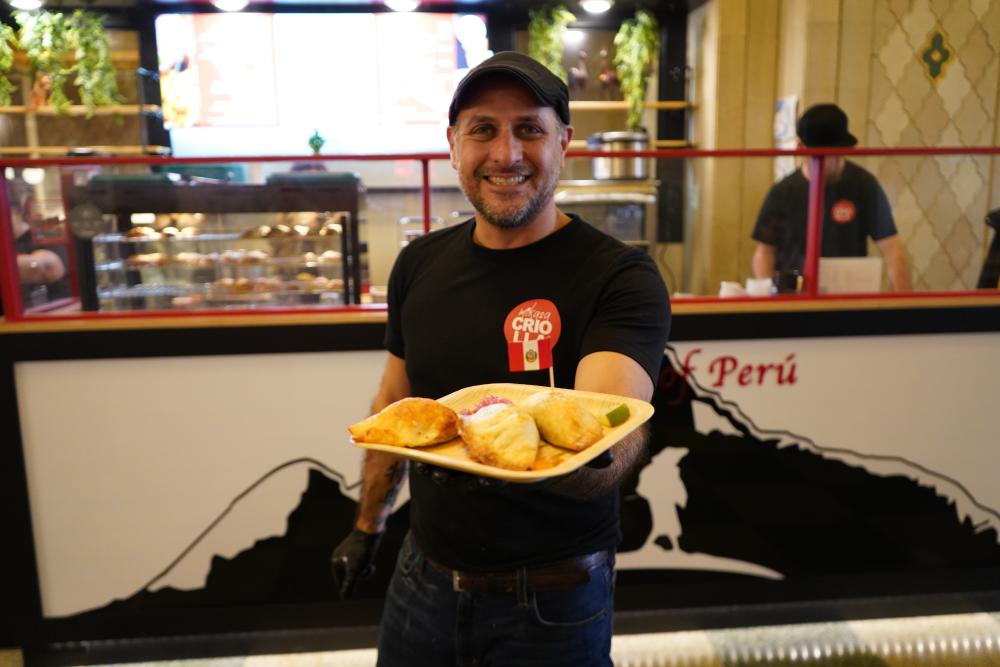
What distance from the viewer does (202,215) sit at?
9.49 ft

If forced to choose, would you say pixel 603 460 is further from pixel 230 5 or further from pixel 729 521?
pixel 230 5

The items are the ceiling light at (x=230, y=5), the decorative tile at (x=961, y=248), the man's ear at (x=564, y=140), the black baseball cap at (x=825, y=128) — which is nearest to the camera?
the man's ear at (x=564, y=140)

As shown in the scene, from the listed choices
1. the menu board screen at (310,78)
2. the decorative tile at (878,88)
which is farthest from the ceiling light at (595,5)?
the decorative tile at (878,88)

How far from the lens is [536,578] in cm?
140

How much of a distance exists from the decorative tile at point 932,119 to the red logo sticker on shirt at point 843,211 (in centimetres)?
272

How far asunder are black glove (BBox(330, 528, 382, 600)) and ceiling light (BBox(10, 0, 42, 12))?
5.62 metres

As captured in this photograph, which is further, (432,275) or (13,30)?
(13,30)

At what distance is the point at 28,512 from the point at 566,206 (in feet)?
9.26

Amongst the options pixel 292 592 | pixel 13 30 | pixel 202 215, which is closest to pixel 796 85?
pixel 202 215

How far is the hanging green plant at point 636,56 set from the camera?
591cm

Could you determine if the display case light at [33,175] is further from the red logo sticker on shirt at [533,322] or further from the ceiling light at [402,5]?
the ceiling light at [402,5]

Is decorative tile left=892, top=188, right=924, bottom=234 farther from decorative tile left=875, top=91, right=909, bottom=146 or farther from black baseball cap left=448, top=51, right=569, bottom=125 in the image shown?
decorative tile left=875, top=91, right=909, bottom=146

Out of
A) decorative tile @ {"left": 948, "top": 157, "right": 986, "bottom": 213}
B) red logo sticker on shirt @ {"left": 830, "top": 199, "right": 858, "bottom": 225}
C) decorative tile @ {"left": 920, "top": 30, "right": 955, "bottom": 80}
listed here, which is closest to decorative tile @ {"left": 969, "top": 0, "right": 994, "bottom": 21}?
decorative tile @ {"left": 920, "top": 30, "right": 955, "bottom": 80}

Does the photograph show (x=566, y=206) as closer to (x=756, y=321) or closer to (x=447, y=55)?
(x=756, y=321)
